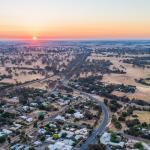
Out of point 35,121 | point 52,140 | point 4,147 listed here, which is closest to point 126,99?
point 35,121

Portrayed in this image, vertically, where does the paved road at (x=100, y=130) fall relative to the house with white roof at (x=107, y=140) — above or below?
below

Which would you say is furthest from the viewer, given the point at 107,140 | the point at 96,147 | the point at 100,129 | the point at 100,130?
the point at 100,129

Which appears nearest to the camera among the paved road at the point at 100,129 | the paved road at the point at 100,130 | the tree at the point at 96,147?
the tree at the point at 96,147

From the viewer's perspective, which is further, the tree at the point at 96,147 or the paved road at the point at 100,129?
the paved road at the point at 100,129

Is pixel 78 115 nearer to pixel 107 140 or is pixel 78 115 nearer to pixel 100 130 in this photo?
pixel 100 130

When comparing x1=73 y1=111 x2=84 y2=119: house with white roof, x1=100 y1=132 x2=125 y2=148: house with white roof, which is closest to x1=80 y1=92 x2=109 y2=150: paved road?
x1=100 y1=132 x2=125 y2=148: house with white roof

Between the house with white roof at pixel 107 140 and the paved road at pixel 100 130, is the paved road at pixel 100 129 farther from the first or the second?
the house with white roof at pixel 107 140

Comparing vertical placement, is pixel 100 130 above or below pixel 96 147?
below

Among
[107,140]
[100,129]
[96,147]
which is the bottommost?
[100,129]

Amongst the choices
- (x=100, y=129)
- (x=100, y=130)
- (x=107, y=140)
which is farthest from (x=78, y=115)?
(x=107, y=140)

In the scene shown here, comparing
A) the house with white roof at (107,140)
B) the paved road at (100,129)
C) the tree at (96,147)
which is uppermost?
the tree at (96,147)

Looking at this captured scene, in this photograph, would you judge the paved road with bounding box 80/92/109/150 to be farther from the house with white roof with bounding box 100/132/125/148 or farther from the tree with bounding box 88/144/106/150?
the tree with bounding box 88/144/106/150

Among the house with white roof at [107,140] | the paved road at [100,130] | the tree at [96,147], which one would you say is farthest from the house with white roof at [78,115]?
the tree at [96,147]
